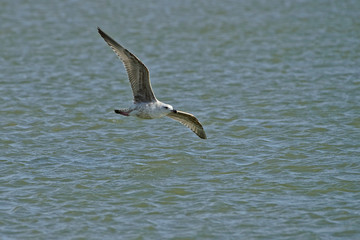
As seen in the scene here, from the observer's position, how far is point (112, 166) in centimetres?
1105

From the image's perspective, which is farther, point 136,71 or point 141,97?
point 141,97

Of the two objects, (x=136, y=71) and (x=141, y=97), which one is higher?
(x=136, y=71)

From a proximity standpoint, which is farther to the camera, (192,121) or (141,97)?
(192,121)

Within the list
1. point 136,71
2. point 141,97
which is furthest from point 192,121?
point 136,71

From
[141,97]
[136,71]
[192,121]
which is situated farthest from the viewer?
[192,121]

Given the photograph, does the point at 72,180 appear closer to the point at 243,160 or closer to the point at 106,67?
the point at 243,160

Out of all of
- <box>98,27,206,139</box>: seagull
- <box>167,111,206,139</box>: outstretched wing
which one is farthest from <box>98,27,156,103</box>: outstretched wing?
<box>167,111,206,139</box>: outstretched wing

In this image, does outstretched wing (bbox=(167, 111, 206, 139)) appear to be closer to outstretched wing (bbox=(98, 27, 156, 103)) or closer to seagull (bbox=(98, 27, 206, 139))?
seagull (bbox=(98, 27, 206, 139))

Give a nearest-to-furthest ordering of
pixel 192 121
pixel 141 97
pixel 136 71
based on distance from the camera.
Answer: pixel 136 71, pixel 141 97, pixel 192 121

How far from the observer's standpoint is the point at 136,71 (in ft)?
35.2

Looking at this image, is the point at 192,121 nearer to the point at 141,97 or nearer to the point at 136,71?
the point at 141,97

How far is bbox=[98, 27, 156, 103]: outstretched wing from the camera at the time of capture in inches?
407

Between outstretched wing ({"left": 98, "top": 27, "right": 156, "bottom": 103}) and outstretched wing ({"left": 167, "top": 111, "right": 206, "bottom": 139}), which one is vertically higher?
outstretched wing ({"left": 98, "top": 27, "right": 156, "bottom": 103})

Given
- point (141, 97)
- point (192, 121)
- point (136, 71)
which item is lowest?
point (192, 121)
